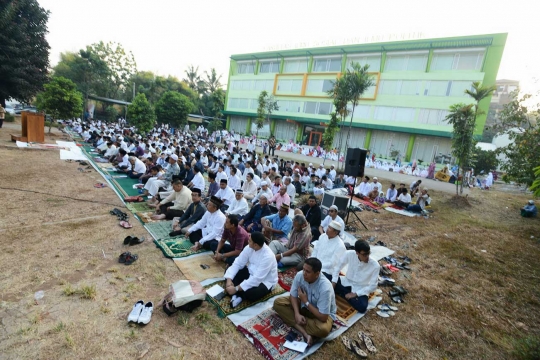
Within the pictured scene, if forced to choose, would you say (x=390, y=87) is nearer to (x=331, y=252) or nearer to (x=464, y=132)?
(x=464, y=132)

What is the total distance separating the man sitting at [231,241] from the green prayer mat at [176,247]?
58cm

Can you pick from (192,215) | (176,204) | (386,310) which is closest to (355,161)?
(386,310)

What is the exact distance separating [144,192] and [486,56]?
84.9 ft

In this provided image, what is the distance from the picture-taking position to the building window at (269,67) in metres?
34.2

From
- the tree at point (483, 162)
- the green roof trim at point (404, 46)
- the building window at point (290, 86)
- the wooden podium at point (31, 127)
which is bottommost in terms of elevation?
the wooden podium at point (31, 127)

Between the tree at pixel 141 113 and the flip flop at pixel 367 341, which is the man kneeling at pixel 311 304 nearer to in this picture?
the flip flop at pixel 367 341

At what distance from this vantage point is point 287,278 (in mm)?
4625

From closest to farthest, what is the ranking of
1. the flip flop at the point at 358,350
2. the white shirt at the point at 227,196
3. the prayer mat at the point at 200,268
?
the flip flop at the point at 358,350, the prayer mat at the point at 200,268, the white shirt at the point at 227,196

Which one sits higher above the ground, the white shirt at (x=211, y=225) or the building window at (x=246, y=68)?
the building window at (x=246, y=68)

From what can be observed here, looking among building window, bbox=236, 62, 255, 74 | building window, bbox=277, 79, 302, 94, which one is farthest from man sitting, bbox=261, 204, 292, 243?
building window, bbox=236, 62, 255, 74

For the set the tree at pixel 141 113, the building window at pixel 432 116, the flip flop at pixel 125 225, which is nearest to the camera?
the flip flop at pixel 125 225

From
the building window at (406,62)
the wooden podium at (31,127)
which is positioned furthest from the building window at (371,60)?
the wooden podium at (31,127)

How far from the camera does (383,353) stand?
318 centimetres

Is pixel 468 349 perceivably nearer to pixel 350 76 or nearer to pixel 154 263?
pixel 154 263
